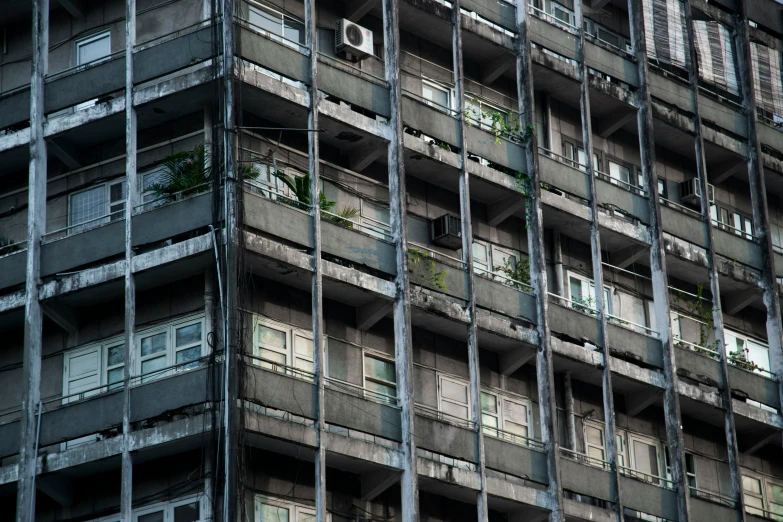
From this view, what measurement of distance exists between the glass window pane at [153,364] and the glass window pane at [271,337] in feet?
6.61

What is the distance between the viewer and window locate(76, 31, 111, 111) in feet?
124

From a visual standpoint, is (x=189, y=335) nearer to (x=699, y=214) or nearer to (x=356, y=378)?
(x=356, y=378)

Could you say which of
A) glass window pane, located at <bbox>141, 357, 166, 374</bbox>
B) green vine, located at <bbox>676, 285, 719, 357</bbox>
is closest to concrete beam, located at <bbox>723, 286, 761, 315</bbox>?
green vine, located at <bbox>676, 285, 719, 357</bbox>

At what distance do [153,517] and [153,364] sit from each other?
122 inches

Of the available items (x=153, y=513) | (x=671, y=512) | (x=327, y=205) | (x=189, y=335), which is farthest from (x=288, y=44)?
(x=671, y=512)

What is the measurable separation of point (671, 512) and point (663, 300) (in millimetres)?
5283

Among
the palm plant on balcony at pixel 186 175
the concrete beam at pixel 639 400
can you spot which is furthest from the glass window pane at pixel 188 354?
the concrete beam at pixel 639 400

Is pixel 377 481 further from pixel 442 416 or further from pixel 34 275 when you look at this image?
pixel 34 275

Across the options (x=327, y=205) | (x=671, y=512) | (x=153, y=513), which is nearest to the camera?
(x=153, y=513)

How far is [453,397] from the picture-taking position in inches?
1496

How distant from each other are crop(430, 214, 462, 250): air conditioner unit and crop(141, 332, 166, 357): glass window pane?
710 centimetres

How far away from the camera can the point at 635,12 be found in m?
44.6

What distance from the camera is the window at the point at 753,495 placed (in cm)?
4375

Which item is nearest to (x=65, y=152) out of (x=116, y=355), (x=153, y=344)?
(x=116, y=355)
